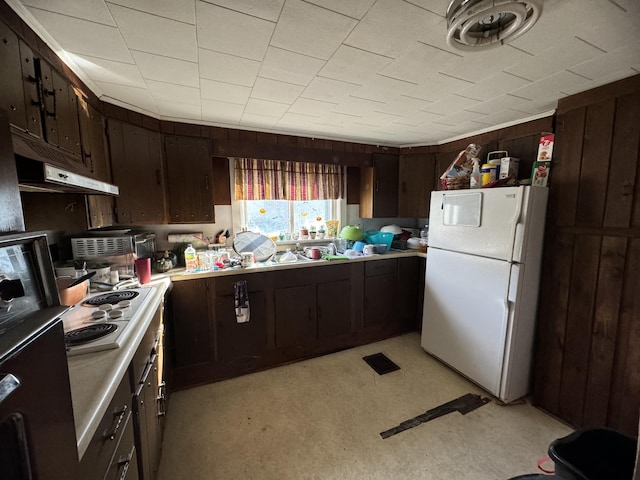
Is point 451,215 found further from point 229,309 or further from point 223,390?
point 223,390

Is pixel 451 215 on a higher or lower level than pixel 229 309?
higher

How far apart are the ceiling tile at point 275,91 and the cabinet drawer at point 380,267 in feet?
5.55

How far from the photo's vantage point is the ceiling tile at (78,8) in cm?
100

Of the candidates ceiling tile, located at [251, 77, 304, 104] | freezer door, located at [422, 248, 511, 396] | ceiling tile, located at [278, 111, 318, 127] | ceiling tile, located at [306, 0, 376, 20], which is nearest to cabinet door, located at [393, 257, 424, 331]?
freezer door, located at [422, 248, 511, 396]

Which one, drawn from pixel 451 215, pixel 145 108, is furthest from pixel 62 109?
pixel 451 215

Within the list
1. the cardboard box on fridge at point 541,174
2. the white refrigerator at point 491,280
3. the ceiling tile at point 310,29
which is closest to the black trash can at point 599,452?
the white refrigerator at point 491,280

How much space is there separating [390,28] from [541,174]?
5.11 feet

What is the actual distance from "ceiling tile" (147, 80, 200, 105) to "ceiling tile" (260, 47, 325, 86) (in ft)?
1.88

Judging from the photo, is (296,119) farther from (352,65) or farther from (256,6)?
(256,6)

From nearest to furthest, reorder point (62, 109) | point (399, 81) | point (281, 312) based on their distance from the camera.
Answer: point (62, 109)
point (399, 81)
point (281, 312)

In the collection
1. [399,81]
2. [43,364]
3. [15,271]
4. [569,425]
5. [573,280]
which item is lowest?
[569,425]

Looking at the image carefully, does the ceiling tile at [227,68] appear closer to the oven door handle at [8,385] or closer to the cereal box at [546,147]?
the oven door handle at [8,385]

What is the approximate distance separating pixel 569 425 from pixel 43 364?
277 centimetres

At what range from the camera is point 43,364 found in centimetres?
43
